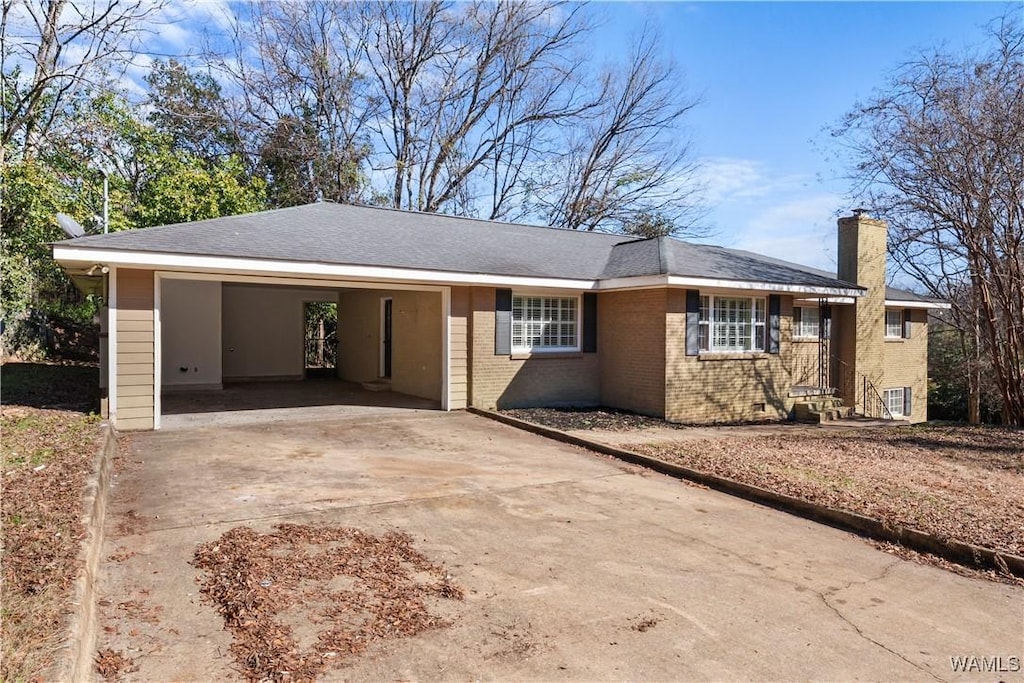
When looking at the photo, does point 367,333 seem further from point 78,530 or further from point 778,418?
point 78,530

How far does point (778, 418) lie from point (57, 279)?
875 inches

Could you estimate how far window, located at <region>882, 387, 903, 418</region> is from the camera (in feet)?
58.2

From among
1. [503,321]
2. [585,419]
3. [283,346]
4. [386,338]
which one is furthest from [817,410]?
[283,346]

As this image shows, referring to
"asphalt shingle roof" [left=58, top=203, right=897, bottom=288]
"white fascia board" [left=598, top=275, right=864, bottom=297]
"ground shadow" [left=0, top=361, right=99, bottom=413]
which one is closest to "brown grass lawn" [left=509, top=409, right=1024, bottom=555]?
"white fascia board" [left=598, top=275, right=864, bottom=297]

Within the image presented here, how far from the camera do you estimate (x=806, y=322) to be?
50.4 ft

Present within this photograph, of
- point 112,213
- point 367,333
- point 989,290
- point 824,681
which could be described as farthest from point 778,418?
point 112,213

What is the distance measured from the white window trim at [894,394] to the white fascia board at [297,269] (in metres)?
10.3

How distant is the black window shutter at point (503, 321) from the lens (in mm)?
12326

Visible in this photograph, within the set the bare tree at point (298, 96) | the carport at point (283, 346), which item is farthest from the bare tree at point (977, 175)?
the bare tree at point (298, 96)

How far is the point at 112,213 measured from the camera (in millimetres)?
18828

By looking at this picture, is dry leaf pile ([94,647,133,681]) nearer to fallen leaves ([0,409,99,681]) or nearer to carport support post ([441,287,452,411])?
fallen leaves ([0,409,99,681])

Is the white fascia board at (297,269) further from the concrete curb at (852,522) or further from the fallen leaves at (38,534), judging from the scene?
the concrete curb at (852,522)

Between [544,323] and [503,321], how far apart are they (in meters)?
1.11

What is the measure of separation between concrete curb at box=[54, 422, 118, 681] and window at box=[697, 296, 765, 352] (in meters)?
10.0
